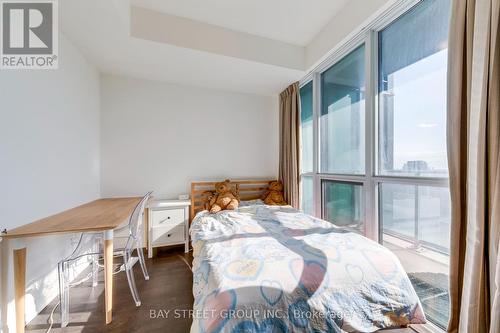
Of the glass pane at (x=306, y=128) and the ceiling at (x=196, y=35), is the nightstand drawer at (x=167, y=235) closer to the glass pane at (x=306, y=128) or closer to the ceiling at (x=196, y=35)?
the glass pane at (x=306, y=128)

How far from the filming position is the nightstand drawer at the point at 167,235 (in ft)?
8.44

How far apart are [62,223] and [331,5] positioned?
3.00 m

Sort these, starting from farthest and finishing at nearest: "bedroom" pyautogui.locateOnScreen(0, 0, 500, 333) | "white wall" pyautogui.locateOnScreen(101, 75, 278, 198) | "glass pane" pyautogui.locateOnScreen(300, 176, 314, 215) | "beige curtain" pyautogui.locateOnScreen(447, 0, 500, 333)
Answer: "glass pane" pyautogui.locateOnScreen(300, 176, 314, 215) < "white wall" pyautogui.locateOnScreen(101, 75, 278, 198) < "bedroom" pyautogui.locateOnScreen(0, 0, 500, 333) < "beige curtain" pyautogui.locateOnScreen(447, 0, 500, 333)

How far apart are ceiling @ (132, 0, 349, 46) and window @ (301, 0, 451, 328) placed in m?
0.44

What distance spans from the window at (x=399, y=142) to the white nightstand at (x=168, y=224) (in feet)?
6.36

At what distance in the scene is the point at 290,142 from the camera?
9.97ft

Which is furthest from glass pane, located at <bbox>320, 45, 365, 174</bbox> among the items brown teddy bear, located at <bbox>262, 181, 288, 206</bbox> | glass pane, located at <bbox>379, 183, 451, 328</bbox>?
brown teddy bear, located at <bbox>262, 181, 288, 206</bbox>

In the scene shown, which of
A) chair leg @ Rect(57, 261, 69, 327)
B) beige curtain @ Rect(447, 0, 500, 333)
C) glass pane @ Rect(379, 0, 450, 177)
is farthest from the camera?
chair leg @ Rect(57, 261, 69, 327)

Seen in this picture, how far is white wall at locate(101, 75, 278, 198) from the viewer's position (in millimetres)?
2789

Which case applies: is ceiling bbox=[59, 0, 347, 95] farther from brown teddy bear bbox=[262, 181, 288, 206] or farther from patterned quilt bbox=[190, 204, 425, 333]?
patterned quilt bbox=[190, 204, 425, 333]

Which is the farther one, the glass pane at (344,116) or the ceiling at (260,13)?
the glass pane at (344,116)

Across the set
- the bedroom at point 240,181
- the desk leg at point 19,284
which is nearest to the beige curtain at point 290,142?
the bedroom at point 240,181

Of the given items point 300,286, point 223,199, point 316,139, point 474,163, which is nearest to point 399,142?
point 474,163

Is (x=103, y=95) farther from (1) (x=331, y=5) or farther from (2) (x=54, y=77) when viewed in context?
(1) (x=331, y=5)
